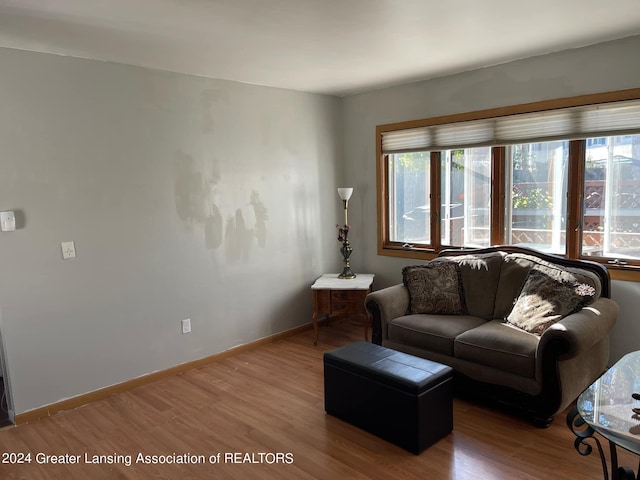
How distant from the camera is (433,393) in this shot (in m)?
2.71

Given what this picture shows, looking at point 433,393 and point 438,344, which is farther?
point 438,344

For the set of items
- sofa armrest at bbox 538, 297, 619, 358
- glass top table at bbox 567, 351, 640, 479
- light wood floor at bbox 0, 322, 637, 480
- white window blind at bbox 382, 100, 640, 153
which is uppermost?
white window blind at bbox 382, 100, 640, 153

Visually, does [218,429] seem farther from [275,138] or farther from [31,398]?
[275,138]

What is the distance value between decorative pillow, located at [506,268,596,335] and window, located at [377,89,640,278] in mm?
567

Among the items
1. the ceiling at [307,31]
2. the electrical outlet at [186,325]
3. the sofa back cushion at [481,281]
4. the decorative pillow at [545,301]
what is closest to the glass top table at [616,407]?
the decorative pillow at [545,301]

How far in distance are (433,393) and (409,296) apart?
4.23 feet

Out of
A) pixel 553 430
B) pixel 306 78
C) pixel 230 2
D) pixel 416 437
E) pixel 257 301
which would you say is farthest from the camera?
pixel 257 301

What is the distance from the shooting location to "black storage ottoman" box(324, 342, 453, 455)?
8.73ft

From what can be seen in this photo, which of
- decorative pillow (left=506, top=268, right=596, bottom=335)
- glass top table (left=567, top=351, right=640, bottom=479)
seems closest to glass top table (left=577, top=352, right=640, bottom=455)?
glass top table (left=567, top=351, right=640, bottom=479)

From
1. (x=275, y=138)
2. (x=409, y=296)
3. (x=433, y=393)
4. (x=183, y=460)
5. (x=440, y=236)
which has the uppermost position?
(x=275, y=138)

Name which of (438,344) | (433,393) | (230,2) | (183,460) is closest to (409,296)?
(438,344)

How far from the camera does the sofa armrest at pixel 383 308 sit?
3.74m

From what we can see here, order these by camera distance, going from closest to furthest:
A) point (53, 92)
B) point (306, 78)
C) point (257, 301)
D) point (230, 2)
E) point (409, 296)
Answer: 1. point (230, 2)
2. point (53, 92)
3. point (409, 296)
4. point (306, 78)
5. point (257, 301)

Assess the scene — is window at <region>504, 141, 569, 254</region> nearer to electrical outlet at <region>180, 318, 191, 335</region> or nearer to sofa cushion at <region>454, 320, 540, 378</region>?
sofa cushion at <region>454, 320, 540, 378</region>
